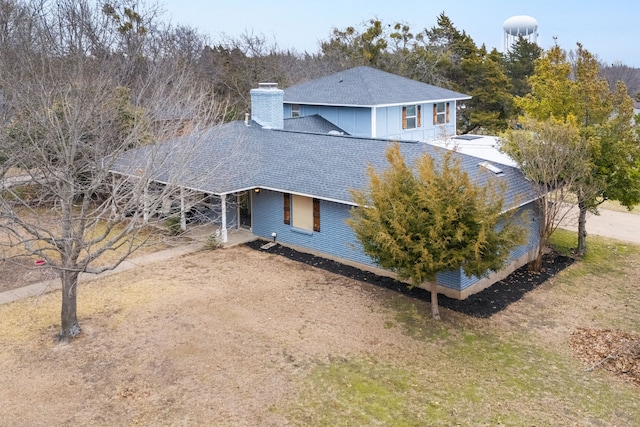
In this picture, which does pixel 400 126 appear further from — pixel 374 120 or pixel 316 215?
pixel 316 215

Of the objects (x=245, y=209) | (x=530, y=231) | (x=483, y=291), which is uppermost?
(x=245, y=209)

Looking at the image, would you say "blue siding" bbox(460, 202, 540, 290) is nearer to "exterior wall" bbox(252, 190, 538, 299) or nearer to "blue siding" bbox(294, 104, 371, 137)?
"exterior wall" bbox(252, 190, 538, 299)

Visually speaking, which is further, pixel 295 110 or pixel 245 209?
pixel 295 110

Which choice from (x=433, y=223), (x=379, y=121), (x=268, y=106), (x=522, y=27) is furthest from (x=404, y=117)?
(x=522, y=27)

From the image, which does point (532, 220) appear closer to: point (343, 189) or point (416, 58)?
point (343, 189)

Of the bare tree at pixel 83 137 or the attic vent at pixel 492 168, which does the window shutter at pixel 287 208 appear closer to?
the bare tree at pixel 83 137

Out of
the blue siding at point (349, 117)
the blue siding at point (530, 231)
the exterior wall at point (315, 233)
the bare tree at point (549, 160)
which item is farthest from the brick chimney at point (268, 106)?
the blue siding at point (530, 231)

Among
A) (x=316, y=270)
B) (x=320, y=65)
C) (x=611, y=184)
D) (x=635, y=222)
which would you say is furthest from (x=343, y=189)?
(x=320, y=65)
